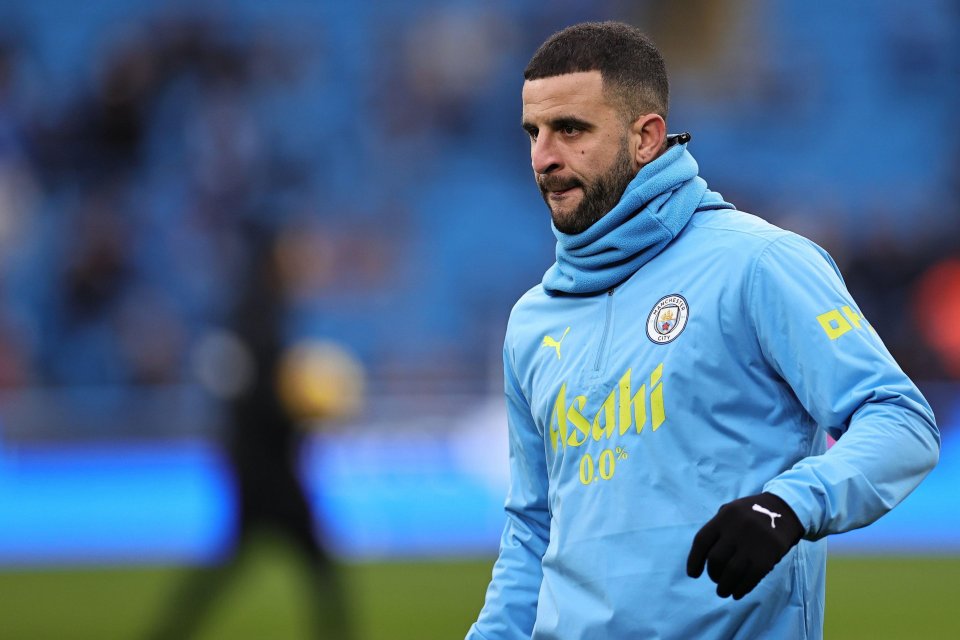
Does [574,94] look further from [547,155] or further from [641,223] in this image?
[641,223]

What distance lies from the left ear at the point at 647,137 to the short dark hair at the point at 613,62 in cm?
2

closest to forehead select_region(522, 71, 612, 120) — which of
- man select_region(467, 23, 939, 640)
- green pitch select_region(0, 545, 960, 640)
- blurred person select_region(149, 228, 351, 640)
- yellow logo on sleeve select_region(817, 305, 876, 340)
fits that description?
man select_region(467, 23, 939, 640)

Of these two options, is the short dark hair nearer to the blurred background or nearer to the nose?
the nose

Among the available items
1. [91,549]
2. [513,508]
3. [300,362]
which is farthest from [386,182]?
[513,508]

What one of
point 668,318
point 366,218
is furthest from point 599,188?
point 366,218

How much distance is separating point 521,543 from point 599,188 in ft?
2.64

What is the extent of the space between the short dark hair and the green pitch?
4838 mm

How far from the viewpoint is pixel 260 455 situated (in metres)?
7.50

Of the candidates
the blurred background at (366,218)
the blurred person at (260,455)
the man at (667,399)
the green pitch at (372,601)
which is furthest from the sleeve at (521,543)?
the blurred background at (366,218)

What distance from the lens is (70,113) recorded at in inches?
632

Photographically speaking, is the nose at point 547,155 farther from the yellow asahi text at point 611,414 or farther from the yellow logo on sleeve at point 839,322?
the yellow logo on sleeve at point 839,322

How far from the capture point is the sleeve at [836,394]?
2404 mm

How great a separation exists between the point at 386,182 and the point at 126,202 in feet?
9.15

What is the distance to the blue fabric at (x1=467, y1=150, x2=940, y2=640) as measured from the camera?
8.16ft
